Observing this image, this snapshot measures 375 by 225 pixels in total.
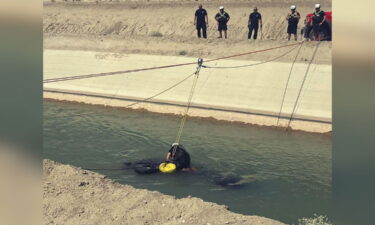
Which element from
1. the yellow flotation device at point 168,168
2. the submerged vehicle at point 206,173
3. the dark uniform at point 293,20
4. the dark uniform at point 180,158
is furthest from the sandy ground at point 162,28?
the yellow flotation device at point 168,168

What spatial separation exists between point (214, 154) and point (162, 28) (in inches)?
944

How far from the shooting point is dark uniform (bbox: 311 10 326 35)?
25484 millimetres

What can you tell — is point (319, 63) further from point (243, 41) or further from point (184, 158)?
point (184, 158)

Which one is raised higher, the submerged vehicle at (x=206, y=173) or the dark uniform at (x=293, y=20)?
A: the dark uniform at (x=293, y=20)

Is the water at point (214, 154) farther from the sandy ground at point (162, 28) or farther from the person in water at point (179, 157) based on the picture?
the sandy ground at point (162, 28)

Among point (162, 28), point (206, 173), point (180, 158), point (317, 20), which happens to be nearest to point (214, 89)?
point (317, 20)

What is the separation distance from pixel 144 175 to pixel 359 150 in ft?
49.5

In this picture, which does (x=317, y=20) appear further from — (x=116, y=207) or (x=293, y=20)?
(x=116, y=207)

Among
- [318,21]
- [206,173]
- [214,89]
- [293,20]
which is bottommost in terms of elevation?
[206,173]

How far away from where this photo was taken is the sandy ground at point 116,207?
9211 millimetres

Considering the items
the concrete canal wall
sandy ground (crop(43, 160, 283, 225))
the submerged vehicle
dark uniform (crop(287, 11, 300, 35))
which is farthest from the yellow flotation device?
dark uniform (crop(287, 11, 300, 35))

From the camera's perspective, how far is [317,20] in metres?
26.1

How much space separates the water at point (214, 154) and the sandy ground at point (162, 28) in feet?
21.8

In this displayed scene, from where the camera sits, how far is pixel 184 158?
16562 millimetres
